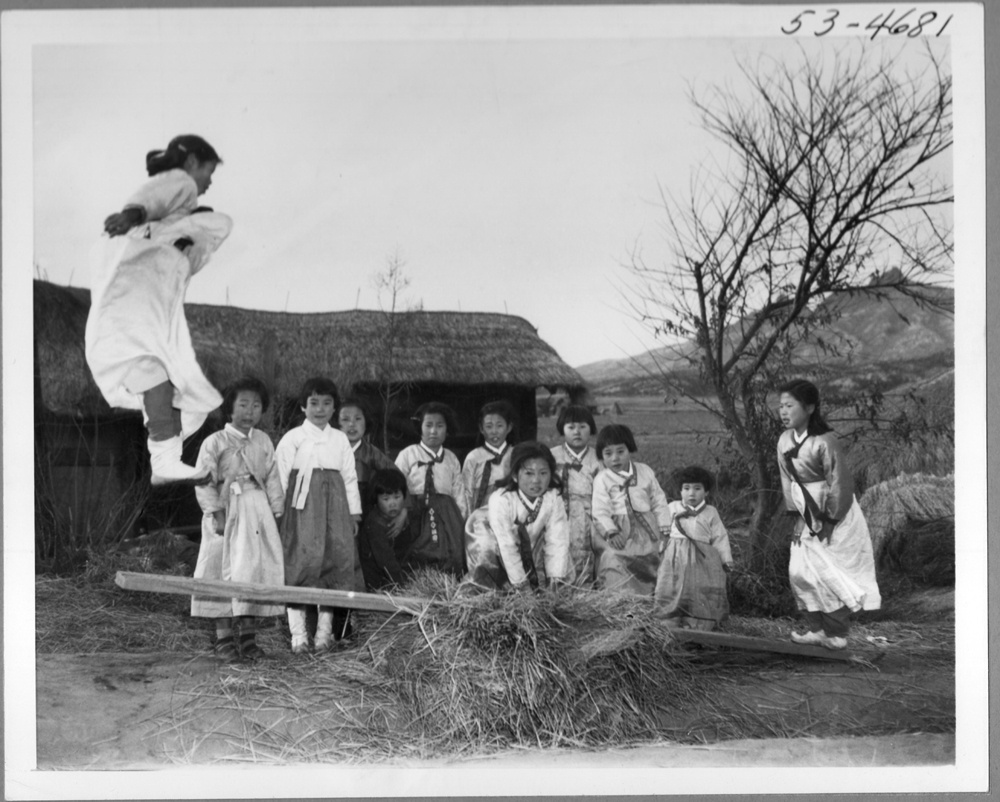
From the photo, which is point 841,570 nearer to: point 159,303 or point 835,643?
point 835,643

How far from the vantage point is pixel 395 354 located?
20.9 feet

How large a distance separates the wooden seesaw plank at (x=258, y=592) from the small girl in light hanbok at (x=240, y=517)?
10cm

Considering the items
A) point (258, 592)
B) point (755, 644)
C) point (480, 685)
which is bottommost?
point (480, 685)

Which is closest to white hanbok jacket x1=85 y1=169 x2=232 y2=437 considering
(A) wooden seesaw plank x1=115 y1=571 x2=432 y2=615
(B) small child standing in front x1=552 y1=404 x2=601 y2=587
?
(A) wooden seesaw plank x1=115 y1=571 x2=432 y2=615

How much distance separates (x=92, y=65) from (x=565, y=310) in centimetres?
295

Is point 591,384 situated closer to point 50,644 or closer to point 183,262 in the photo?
point 183,262

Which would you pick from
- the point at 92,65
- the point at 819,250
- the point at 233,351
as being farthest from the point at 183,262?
the point at 819,250

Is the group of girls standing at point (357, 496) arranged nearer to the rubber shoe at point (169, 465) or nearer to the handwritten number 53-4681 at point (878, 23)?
the rubber shoe at point (169, 465)

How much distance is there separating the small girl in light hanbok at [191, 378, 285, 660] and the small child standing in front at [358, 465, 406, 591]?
0.48 metres

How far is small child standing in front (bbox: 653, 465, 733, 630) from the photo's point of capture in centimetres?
623

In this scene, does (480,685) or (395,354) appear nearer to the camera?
(480,685)

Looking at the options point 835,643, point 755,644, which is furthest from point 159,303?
point 835,643

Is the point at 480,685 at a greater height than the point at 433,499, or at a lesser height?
lesser

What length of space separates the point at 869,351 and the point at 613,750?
265cm
